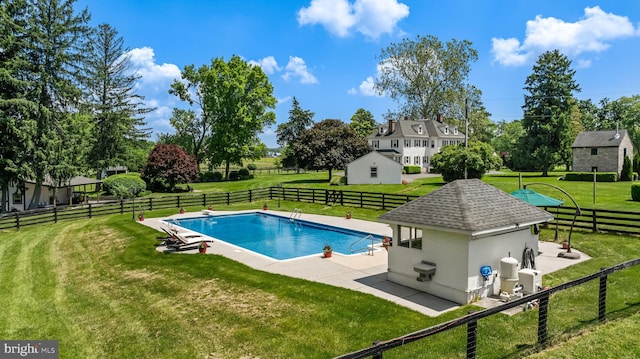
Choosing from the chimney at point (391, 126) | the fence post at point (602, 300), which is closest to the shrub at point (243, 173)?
the chimney at point (391, 126)

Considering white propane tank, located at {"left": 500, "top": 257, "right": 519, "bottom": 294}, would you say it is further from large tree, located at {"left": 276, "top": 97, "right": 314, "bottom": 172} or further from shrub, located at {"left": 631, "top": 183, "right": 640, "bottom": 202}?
large tree, located at {"left": 276, "top": 97, "right": 314, "bottom": 172}

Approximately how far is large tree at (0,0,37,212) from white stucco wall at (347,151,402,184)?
89.5 ft

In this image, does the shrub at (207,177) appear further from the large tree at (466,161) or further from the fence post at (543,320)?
the fence post at (543,320)

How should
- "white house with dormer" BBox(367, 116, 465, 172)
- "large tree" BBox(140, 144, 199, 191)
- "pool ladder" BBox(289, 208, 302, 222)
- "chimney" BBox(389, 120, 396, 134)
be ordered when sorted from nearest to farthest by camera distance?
"pool ladder" BBox(289, 208, 302, 222), "large tree" BBox(140, 144, 199, 191), "white house with dormer" BBox(367, 116, 465, 172), "chimney" BBox(389, 120, 396, 134)

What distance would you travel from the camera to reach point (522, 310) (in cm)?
893

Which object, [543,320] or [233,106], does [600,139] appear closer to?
[233,106]

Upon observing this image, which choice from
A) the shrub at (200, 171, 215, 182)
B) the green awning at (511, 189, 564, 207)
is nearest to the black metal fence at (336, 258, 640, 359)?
the green awning at (511, 189, 564, 207)

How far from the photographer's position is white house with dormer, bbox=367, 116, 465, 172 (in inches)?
2111

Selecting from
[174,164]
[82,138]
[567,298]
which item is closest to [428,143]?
[174,164]

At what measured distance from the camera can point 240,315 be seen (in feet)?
29.9

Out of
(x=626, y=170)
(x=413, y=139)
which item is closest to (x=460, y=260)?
(x=626, y=170)

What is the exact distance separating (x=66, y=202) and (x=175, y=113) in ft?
76.5

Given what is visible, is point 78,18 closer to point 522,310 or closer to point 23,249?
point 23,249

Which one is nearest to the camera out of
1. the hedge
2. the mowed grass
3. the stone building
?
the mowed grass
